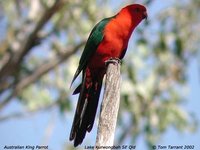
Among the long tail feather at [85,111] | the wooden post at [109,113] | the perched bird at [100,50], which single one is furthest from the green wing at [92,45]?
the wooden post at [109,113]

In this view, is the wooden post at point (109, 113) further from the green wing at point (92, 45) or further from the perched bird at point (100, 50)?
the green wing at point (92, 45)

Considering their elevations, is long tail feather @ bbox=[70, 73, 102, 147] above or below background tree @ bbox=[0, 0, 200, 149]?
below

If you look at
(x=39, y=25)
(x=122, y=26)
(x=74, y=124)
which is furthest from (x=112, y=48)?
(x=39, y=25)

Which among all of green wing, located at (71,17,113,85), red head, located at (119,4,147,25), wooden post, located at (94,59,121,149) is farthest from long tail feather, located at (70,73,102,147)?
red head, located at (119,4,147,25)

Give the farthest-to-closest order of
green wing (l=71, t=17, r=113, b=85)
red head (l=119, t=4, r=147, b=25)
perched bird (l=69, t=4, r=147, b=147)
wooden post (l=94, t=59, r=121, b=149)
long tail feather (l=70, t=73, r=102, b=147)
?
red head (l=119, t=4, r=147, b=25)
green wing (l=71, t=17, r=113, b=85)
perched bird (l=69, t=4, r=147, b=147)
long tail feather (l=70, t=73, r=102, b=147)
wooden post (l=94, t=59, r=121, b=149)

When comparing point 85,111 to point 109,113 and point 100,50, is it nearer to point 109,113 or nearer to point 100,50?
point 100,50

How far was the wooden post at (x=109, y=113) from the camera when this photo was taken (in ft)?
9.41

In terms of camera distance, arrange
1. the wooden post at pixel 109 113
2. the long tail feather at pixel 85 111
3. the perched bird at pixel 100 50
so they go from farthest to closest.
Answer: the perched bird at pixel 100 50 → the long tail feather at pixel 85 111 → the wooden post at pixel 109 113

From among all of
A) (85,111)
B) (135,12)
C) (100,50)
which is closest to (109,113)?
(85,111)

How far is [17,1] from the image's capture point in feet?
26.5

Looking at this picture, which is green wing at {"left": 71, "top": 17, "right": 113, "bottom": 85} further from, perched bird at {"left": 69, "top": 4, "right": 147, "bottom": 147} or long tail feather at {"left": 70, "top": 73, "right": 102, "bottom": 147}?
long tail feather at {"left": 70, "top": 73, "right": 102, "bottom": 147}

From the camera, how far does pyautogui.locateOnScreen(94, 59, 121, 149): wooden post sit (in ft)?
9.41

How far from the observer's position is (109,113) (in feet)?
9.84

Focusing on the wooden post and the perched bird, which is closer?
the wooden post
